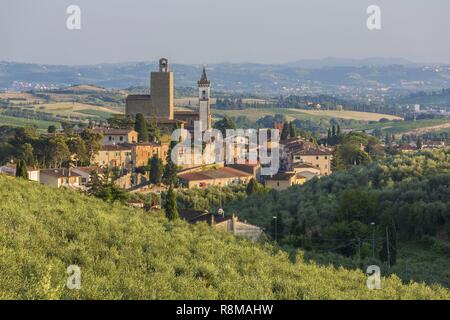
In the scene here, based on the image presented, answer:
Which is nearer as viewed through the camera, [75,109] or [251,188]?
[251,188]

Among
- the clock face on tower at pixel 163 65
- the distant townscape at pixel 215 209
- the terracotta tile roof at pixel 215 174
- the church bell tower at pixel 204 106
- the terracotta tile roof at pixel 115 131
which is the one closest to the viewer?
the distant townscape at pixel 215 209

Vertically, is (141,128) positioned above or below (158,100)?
below

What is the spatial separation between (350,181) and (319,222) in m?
8.12

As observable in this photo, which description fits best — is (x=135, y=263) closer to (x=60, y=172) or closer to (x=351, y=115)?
(x=60, y=172)

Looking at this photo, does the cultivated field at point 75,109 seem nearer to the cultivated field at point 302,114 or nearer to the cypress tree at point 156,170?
the cultivated field at point 302,114

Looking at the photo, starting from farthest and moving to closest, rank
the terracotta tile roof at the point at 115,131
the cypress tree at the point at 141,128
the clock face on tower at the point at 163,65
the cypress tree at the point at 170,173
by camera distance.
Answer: the clock face on tower at the point at 163,65, the cypress tree at the point at 141,128, the terracotta tile roof at the point at 115,131, the cypress tree at the point at 170,173

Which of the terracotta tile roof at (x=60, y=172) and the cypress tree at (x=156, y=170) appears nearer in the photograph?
the terracotta tile roof at (x=60, y=172)

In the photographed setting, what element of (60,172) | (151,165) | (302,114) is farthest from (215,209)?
(302,114)

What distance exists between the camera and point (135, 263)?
11602 millimetres

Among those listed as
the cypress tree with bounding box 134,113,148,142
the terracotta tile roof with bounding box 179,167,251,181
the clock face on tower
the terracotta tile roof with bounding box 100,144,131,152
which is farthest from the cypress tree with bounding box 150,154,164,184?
the clock face on tower

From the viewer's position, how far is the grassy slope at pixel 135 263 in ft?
31.6

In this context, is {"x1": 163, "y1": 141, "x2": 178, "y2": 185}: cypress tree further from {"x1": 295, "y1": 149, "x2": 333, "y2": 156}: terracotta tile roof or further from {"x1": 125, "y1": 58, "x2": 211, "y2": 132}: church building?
{"x1": 125, "y1": 58, "x2": 211, "y2": 132}: church building

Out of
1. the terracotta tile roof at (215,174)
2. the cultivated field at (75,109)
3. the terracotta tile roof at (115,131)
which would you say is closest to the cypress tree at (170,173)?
the terracotta tile roof at (215,174)
